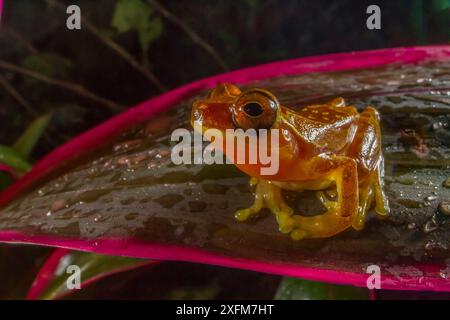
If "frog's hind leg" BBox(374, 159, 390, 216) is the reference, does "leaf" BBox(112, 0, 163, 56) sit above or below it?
above

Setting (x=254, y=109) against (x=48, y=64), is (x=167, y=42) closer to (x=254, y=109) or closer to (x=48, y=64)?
(x=48, y=64)

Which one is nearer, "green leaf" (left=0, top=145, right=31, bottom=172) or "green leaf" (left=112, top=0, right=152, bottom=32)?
"green leaf" (left=0, top=145, right=31, bottom=172)

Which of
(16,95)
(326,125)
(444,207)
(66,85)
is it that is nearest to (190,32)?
(66,85)

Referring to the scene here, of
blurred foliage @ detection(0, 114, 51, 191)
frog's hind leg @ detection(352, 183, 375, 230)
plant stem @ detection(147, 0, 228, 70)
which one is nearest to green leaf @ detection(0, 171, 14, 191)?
blurred foliage @ detection(0, 114, 51, 191)

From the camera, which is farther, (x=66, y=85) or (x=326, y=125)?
(x=66, y=85)

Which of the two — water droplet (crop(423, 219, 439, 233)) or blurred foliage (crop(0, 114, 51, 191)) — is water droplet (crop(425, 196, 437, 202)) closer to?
water droplet (crop(423, 219, 439, 233))

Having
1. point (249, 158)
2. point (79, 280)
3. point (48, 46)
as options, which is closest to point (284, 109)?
point (249, 158)

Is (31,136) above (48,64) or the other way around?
the other way around
